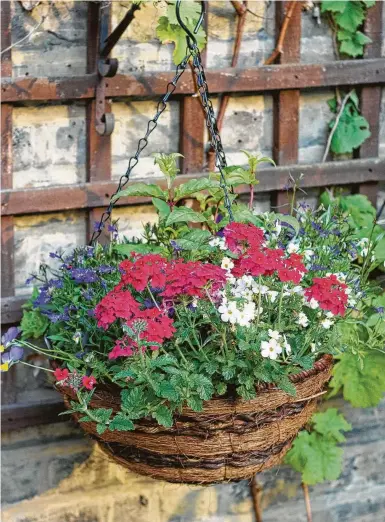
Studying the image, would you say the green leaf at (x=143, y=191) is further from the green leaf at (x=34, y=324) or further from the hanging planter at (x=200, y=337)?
the green leaf at (x=34, y=324)

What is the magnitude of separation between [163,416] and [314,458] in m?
1.33

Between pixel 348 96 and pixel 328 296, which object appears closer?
pixel 328 296

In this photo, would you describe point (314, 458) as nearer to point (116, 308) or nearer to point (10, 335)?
point (10, 335)

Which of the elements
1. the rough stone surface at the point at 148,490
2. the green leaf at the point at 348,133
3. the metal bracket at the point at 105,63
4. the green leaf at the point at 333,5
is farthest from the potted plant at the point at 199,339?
the green leaf at the point at 333,5

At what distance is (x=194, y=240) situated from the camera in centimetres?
276

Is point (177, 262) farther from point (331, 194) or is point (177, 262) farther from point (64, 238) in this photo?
point (331, 194)

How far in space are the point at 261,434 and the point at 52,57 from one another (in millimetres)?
1360

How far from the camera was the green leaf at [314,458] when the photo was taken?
12.1 ft

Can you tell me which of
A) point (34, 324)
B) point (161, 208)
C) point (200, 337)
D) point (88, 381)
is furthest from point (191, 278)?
point (34, 324)

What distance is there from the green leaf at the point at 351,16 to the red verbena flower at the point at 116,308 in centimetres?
155

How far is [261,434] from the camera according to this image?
272cm

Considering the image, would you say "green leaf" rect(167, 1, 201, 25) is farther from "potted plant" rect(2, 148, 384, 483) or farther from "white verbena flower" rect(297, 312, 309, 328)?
"white verbena flower" rect(297, 312, 309, 328)

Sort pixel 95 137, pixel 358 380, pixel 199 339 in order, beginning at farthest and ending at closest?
pixel 358 380
pixel 95 137
pixel 199 339

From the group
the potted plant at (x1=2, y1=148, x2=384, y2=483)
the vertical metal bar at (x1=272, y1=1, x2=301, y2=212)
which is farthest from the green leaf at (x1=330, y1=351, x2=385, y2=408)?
the vertical metal bar at (x1=272, y1=1, x2=301, y2=212)
